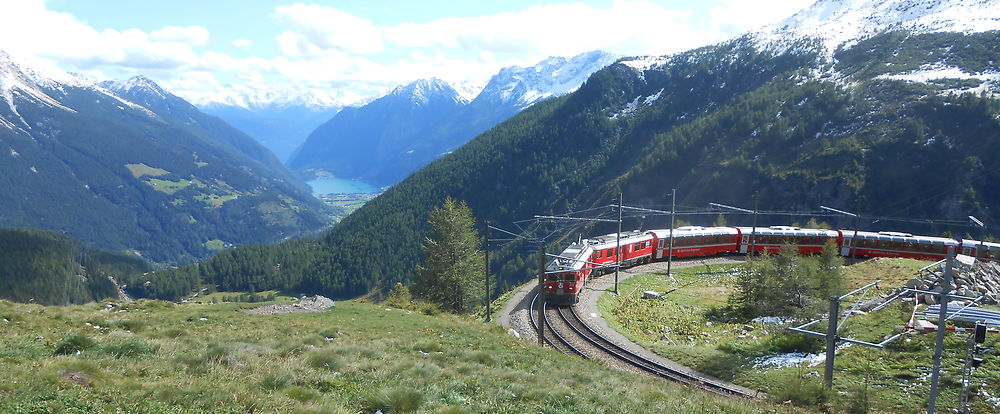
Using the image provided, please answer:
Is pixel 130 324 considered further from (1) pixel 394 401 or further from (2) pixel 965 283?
(2) pixel 965 283

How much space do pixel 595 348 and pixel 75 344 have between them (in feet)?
76.3

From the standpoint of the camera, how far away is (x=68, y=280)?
12862cm

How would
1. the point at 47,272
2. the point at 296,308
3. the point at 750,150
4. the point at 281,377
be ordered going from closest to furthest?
the point at 281,377 < the point at 296,308 < the point at 750,150 < the point at 47,272

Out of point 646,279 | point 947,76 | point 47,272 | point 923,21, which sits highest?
point 923,21

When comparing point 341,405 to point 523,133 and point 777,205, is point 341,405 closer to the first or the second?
point 777,205

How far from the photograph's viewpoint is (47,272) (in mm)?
129750

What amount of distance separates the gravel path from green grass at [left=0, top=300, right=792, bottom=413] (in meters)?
9.29

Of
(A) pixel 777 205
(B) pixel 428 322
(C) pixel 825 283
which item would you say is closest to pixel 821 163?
(A) pixel 777 205

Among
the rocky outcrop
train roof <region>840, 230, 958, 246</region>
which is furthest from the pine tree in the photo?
train roof <region>840, 230, 958, 246</region>

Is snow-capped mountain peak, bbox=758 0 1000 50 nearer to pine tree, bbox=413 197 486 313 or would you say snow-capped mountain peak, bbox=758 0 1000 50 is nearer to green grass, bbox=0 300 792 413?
pine tree, bbox=413 197 486 313

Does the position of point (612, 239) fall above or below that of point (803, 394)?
below

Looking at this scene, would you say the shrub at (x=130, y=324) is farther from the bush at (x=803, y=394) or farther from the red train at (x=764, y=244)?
the red train at (x=764, y=244)

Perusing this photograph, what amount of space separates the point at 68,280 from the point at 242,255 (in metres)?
49.0

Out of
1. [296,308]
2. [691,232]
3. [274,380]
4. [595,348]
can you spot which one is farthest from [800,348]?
[691,232]
